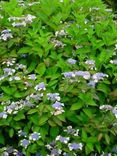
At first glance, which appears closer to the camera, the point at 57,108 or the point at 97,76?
the point at 57,108

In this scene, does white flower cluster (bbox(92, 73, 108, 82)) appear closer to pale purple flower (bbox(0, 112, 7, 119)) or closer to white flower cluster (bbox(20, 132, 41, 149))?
white flower cluster (bbox(20, 132, 41, 149))

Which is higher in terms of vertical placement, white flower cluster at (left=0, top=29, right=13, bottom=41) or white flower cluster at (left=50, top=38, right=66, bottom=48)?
white flower cluster at (left=0, top=29, right=13, bottom=41)

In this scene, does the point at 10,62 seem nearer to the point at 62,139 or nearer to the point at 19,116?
the point at 19,116

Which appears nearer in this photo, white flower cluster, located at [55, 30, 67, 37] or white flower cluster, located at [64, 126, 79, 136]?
white flower cluster, located at [64, 126, 79, 136]

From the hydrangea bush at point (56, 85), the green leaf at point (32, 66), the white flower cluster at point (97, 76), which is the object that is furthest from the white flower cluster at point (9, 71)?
the white flower cluster at point (97, 76)

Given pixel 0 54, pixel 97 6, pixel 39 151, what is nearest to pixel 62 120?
pixel 39 151

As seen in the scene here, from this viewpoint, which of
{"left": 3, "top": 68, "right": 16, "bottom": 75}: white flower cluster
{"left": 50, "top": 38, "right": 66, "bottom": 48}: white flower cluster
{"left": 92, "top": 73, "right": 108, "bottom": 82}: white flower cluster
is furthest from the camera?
{"left": 50, "top": 38, "right": 66, "bottom": 48}: white flower cluster

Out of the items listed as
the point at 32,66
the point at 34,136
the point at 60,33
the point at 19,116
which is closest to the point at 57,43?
the point at 60,33

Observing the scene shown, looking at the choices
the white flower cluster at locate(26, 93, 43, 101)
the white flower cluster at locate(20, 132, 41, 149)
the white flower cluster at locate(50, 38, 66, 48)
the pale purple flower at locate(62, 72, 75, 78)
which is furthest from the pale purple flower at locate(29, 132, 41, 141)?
the white flower cluster at locate(50, 38, 66, 48)
